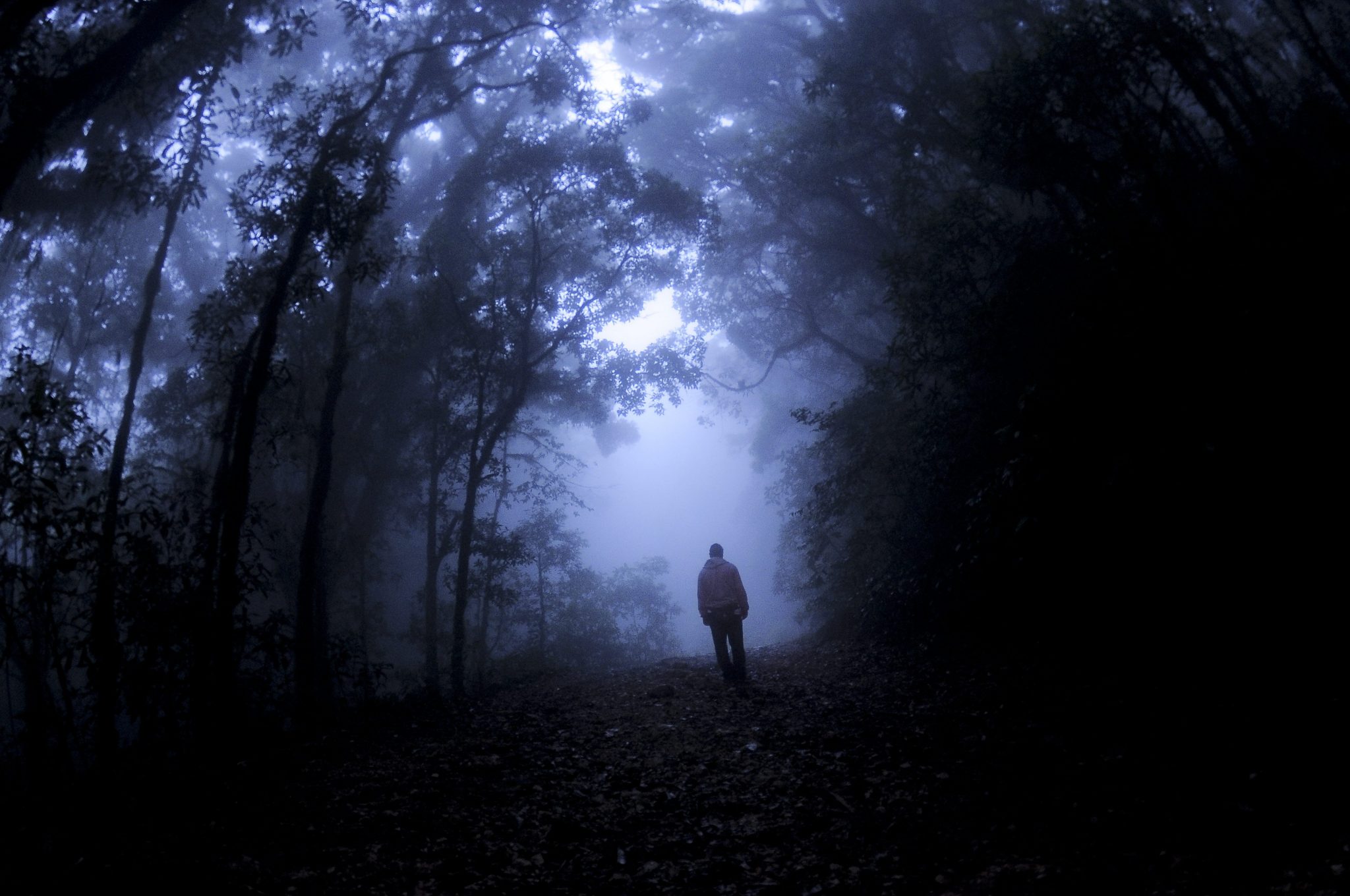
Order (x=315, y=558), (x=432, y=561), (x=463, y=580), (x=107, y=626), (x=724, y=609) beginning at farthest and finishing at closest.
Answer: (x=432, y=561)
(x=463, y=580)
(x=724, y=609)
(x=315, y=558)
(x=107, y=626)

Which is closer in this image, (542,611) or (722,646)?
(722,646)

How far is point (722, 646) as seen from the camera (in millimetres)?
10227

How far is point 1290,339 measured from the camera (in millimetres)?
5648

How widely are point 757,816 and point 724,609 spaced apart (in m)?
5.61

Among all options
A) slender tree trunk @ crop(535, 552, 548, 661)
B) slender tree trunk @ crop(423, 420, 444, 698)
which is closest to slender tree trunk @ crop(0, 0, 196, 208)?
slender tree trunk @ crop(423, 420, 444, 698)

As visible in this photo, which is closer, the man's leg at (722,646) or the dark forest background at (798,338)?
the dark forest background at (798,338)

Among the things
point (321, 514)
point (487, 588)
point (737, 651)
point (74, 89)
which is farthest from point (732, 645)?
point (74, 89)

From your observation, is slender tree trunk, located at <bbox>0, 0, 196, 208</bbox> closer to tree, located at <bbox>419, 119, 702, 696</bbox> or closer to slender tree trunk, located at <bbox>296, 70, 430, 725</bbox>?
slender tree trunk, located at <bbox>296, 70, 430, 725</bbox>

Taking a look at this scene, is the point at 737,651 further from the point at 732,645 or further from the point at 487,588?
the point at 487,588

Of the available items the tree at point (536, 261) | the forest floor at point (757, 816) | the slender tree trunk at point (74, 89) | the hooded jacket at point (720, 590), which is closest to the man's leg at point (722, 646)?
the hooded jacket at point (720, 590)

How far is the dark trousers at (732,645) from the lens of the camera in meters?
9.99

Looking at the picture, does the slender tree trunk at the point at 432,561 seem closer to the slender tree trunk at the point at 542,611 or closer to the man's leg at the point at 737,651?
the slender tree trunk at the point at 542,611

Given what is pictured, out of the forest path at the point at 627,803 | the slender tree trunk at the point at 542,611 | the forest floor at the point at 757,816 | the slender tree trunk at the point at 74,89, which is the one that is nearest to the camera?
the forest floor at the point at 757,816

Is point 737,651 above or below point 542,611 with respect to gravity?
below
